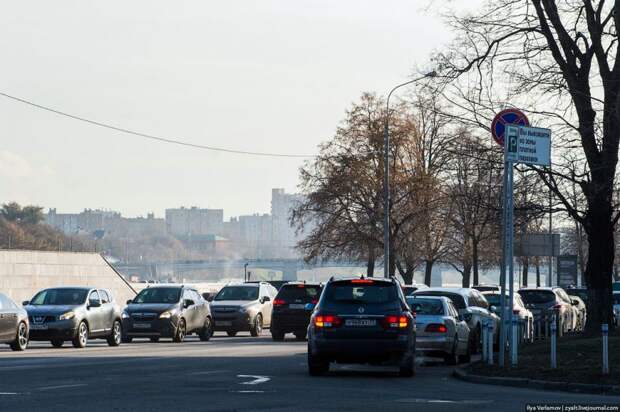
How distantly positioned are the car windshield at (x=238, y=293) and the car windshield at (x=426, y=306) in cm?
1822

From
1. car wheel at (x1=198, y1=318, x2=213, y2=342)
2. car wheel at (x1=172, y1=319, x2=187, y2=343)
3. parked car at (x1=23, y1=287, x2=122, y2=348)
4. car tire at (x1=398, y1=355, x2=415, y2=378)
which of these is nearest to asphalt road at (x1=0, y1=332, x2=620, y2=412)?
car tire at (x1=398, y1=355, x2=415, y2=378)

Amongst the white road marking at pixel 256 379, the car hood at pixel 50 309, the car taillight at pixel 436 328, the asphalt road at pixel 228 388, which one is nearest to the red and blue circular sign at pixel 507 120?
the asphalt road at pixel 228 388

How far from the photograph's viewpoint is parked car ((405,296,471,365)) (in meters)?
27.4

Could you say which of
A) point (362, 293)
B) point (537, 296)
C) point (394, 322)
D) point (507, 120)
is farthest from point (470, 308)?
point (537, 296)

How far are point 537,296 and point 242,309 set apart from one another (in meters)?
9.29

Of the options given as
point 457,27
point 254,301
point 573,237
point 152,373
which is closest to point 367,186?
point 573,237

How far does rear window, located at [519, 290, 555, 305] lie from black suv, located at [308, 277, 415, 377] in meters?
21.7

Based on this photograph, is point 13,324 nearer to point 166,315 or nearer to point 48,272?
point 166,315

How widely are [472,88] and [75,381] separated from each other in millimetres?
18306

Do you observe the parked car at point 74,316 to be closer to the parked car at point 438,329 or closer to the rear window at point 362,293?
the parked car at point 438,329

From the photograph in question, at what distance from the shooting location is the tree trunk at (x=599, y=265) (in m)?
35.5

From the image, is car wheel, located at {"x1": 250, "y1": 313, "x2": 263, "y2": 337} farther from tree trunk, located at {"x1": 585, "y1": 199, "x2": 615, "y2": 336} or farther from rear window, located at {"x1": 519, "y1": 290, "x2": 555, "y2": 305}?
tree trunk, located at {"x1": 585, "y1": 199, "x2": 615, "y2": 336}

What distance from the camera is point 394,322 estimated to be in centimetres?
2234

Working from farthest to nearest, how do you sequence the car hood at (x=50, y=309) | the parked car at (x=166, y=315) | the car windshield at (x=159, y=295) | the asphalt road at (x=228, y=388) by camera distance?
the car windshield at (x=159, y=295) < the parked car at (x=166, y=315) < the car hood at (x=50, y=309) < the asphalt road at (x=228, y=388)
